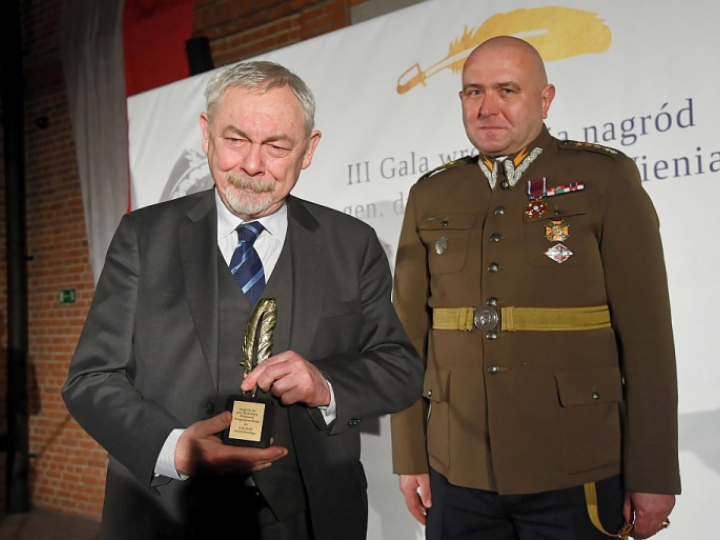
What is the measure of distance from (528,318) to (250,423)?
0.83 metres

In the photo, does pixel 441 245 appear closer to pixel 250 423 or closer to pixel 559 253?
pixel 559 253

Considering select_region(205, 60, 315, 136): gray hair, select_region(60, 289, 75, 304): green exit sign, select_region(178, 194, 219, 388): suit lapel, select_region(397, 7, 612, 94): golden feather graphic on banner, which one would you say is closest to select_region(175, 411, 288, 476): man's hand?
select_region(178, 194, 219, 388): suit lapel

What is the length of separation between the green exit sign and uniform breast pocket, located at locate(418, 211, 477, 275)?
14.5 feet

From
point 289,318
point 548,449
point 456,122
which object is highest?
point 456,122

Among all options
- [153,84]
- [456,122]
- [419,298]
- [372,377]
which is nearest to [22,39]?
[153,84]

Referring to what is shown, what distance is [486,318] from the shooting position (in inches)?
72.0

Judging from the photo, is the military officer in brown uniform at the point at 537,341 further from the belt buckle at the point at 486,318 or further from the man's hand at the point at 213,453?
the man's hand at the point at 213,453

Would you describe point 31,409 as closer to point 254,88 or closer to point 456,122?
point 456,122

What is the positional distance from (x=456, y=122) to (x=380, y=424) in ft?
3.77

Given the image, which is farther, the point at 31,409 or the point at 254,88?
the point at 31,409

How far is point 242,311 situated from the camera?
142cm

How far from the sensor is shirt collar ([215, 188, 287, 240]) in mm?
1511

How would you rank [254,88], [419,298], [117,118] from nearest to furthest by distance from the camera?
[254,88] → [419,298] → [117,118]

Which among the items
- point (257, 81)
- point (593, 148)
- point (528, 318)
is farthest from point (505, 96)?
point (257, 81)
